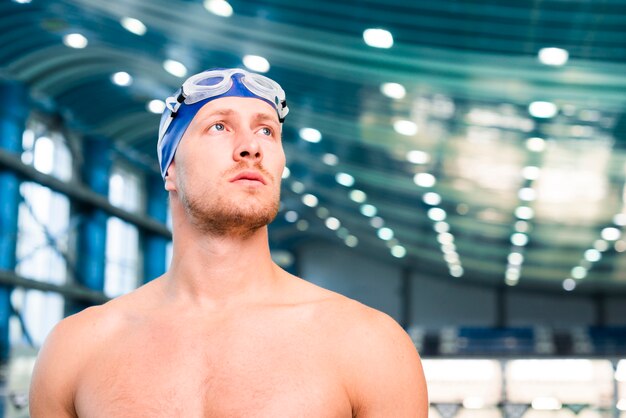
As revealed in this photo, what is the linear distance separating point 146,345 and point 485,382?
54.5ft

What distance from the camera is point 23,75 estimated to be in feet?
90.9

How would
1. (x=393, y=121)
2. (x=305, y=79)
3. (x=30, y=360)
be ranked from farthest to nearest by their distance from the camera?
(x=393, y=121), (x=305, y=79), (x=30, y=360)

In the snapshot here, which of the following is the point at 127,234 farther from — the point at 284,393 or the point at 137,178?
the point at 284,393

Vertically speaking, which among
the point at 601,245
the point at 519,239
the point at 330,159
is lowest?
the point at 601,245

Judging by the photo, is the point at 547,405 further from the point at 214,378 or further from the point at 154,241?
the point at 154,241

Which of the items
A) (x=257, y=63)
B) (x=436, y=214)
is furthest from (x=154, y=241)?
(x=257, y=63)

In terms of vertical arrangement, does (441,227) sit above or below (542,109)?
above

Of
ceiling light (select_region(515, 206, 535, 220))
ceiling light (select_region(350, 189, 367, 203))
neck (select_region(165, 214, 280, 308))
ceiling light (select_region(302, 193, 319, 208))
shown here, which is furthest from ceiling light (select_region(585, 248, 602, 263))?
neck (select_region(165, 214, 280, 308))

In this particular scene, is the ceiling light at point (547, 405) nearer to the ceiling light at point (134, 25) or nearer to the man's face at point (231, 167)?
the ceiling light at point (134, 25)

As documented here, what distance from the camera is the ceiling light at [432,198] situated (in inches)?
1385

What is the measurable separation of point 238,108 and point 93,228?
33178 millimetres

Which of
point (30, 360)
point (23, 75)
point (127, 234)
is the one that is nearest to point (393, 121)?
point (23, 75)

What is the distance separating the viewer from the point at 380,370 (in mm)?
2324

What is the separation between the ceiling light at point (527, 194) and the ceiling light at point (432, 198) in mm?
3140
